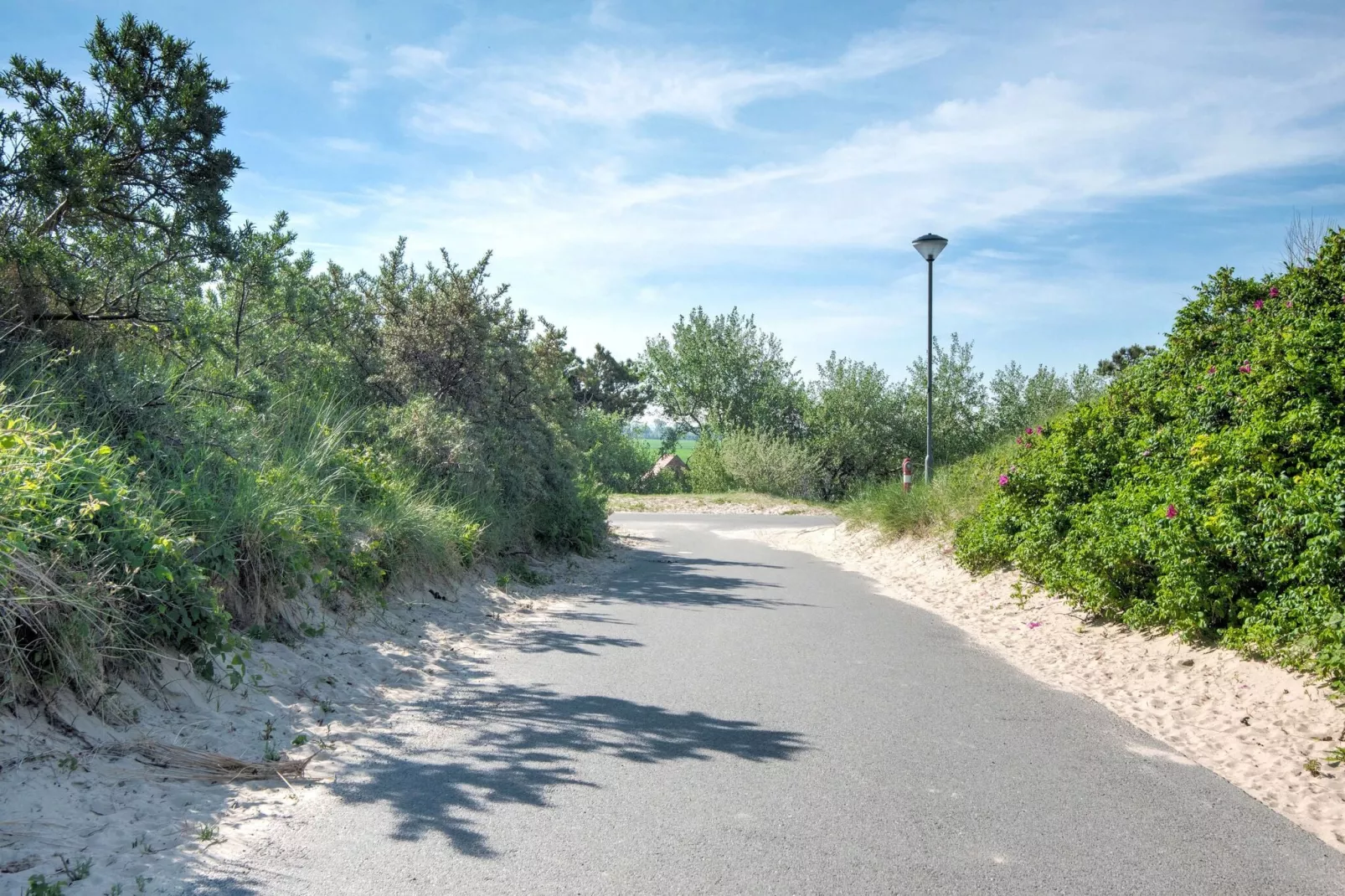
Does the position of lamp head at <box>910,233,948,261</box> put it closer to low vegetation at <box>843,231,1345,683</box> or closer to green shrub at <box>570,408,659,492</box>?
low vegetation at <box>843,231,1345,683</box>

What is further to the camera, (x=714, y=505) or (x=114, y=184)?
(x=714, y=505)

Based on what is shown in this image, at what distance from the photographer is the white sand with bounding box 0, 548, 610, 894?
3568mm

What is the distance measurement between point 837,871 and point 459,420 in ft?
31.4

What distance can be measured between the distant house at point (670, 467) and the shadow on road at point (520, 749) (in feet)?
121

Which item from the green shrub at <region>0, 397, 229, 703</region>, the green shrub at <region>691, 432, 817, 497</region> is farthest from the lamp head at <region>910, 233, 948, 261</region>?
the green shrub at <region>691, 432, 817, 497</region>

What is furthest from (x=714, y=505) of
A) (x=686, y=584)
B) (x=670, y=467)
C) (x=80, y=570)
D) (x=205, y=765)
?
(x=205, y=765)

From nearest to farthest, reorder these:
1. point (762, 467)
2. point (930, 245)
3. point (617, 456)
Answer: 1. point (930, 245)
2. point (762, 467)
3. point (617, 456)

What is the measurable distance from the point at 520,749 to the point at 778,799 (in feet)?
5.06

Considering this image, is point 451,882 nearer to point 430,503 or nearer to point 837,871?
point 837,871

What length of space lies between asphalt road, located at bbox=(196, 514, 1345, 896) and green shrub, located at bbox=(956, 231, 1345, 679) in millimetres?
1462

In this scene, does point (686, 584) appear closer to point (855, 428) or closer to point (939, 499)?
point (939, 499)

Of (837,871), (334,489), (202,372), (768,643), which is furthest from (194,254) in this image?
(837,871)

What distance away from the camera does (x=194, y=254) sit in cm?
824

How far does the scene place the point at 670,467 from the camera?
155ft
